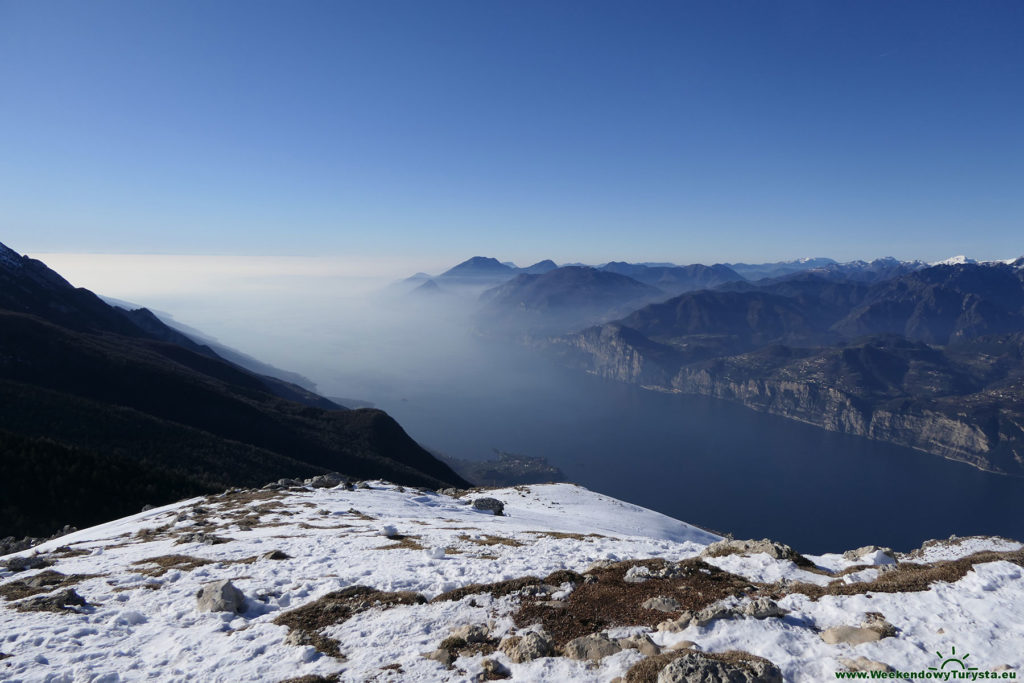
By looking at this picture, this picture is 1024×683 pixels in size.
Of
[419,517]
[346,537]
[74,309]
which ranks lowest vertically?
[419,517]

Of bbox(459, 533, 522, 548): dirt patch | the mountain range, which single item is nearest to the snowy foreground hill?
bbox(459, 533, 522, 548): dirt patch

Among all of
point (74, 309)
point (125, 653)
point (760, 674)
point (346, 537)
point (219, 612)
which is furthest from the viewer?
point (74, 309)

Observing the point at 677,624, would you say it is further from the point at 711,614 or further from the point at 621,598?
the point at 621,598

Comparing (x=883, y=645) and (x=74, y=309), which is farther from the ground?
(x=74, y=309)

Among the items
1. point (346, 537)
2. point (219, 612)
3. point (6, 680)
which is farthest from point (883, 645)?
point (346, 537)

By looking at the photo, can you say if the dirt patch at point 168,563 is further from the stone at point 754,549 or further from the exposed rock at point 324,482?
the stone at point 754,549

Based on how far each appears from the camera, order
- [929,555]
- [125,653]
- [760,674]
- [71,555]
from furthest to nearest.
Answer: [71,555], [929,555], [125,653], [760,674]

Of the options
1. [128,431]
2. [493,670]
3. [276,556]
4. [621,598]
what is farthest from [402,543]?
[128,431]

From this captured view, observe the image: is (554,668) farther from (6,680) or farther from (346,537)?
(346,537)
